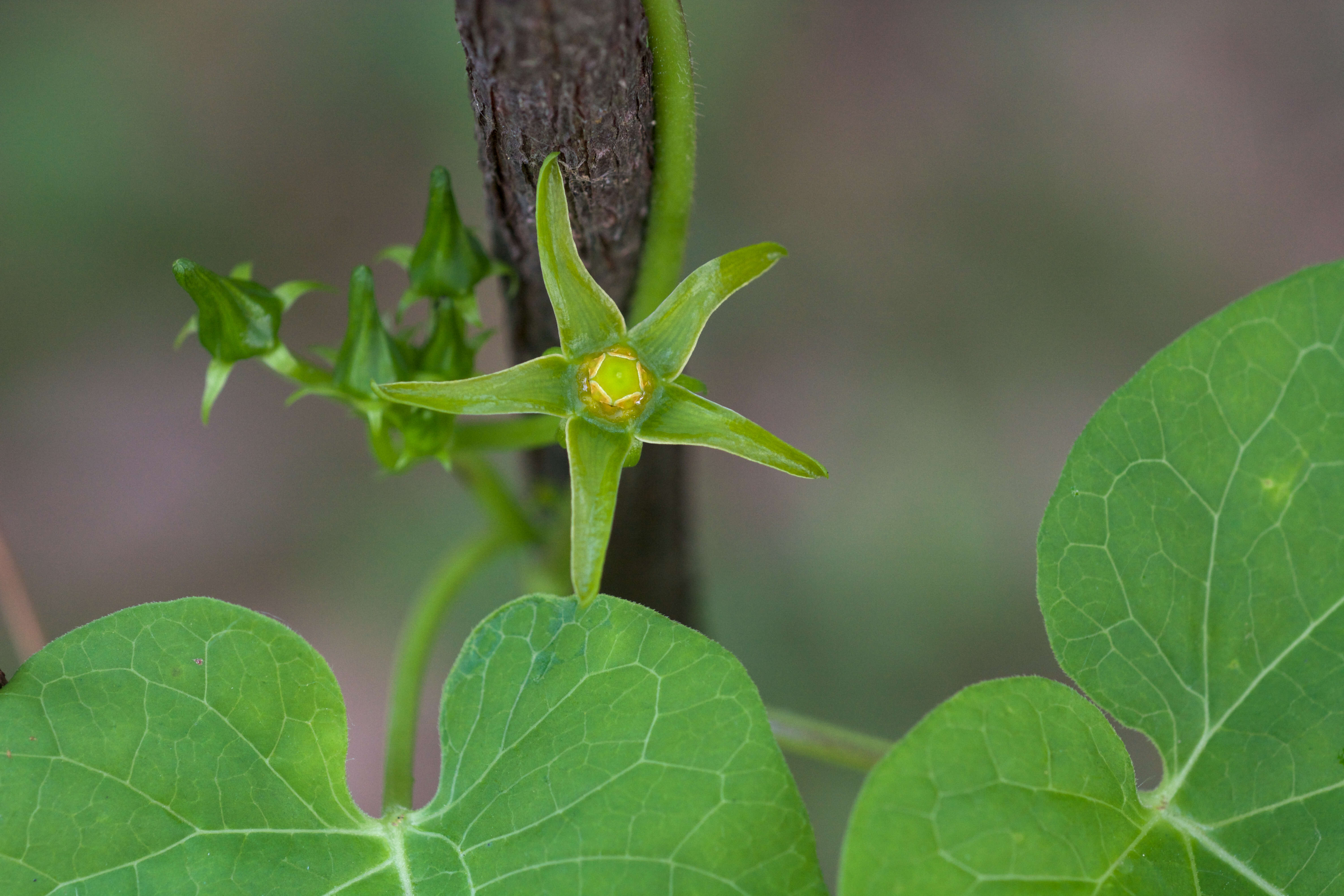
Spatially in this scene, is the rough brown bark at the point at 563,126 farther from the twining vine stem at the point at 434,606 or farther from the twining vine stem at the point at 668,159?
the twining vine stem at the point at 434,606

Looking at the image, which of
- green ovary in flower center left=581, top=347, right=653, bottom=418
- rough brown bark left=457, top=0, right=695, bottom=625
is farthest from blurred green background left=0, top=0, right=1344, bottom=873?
green ovary in flower center left=581, top=347, right=653, bottom=418

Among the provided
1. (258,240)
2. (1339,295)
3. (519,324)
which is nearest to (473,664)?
(519,324)

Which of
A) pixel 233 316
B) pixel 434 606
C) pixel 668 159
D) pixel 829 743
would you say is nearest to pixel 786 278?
pixel 434 606

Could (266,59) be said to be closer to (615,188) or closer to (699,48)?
(699,48)

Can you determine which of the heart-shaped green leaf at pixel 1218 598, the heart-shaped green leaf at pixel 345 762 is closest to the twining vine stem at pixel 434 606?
the heart-shaped green leaf at pixel 345 762

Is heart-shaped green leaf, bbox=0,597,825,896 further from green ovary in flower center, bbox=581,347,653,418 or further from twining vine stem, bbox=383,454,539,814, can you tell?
green ovary in flower center, bbox=581,347,653,418

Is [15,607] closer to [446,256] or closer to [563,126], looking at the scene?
[446,256]
